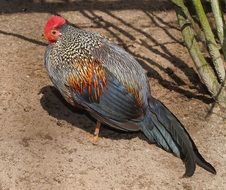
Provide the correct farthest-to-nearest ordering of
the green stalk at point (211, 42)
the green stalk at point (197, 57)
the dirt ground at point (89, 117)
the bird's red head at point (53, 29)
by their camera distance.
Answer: the green stalk at point (197, 57), the green stalk at point (211, 42), the bird's red head at point (53, 29), the dirt ground at point (89, 117)

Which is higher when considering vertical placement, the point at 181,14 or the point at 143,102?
the point at 181,14

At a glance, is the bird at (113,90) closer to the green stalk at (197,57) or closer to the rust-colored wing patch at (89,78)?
the rust-colored wing patch at (89,78)

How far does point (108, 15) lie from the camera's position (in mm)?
7086

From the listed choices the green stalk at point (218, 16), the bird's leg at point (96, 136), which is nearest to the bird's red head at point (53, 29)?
the bird's leg at point (96, 136)

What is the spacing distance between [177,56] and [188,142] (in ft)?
5.73

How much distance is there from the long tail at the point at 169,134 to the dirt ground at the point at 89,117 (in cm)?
9

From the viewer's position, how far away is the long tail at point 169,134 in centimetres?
478

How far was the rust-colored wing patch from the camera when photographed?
478 centimetres

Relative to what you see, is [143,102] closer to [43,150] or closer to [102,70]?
[102,70]

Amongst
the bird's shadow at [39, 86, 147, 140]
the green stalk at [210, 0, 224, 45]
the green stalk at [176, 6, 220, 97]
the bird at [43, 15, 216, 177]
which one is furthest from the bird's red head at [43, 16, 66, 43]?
the green stalk at [210, 0, 224, 45]

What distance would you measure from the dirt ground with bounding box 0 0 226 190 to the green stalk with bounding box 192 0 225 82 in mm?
293

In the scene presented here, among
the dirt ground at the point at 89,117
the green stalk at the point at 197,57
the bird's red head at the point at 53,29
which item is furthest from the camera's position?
the green stalk at the point at 197,57

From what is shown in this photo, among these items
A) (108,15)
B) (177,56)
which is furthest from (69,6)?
(177,56)

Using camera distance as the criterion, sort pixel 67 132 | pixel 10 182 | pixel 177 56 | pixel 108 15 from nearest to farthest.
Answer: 1. pixel 10 182
2. pixel 67 132
3. pixel 177 56
4. pixel 108 15
